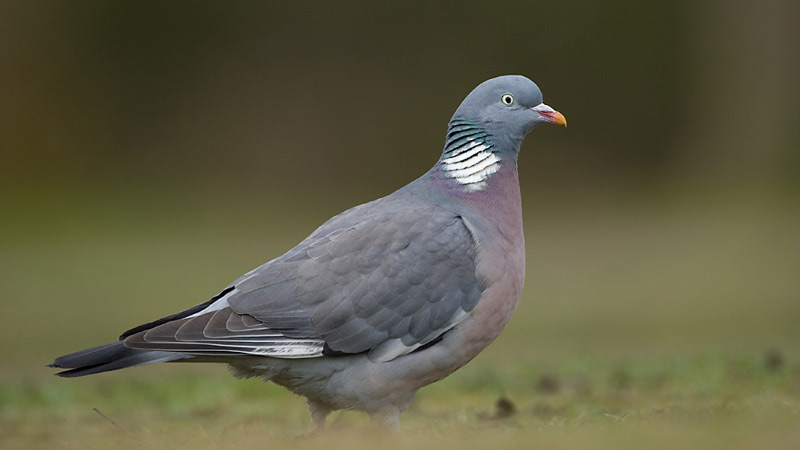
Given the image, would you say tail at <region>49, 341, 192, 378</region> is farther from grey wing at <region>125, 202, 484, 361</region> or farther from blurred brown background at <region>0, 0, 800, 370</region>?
blurred brown background at <region>0, 0, 800, 370</region>

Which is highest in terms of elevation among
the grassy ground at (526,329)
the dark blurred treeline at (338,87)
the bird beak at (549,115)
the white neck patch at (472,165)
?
the dark blurred treeline at (338,87)

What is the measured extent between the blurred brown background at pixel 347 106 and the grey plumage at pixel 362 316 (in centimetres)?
1115

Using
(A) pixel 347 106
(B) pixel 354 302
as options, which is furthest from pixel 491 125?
(A) pixel 347 106

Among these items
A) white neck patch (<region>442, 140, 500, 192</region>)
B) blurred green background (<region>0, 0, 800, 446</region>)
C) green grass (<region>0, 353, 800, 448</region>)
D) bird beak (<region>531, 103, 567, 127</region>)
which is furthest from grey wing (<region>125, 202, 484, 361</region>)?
blurred green background (<region>0, 0, 800, 446</region>)

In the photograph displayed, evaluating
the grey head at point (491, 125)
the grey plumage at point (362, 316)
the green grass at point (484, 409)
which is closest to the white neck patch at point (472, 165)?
the grey head at point (491, 125)

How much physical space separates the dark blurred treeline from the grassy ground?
866mm

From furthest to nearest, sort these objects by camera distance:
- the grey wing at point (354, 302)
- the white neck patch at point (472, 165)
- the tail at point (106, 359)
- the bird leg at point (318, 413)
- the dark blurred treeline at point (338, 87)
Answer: the dark blurred treeline at point (338, 87) → the white neck patch at point (472, 165) → the bird leg at point (318, 413) → the grey wing at point (354, 302) → the tail at point (106, 359)

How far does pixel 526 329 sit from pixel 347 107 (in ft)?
29.2

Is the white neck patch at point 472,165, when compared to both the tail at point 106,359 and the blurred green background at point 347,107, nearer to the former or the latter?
the tail at point 106,359

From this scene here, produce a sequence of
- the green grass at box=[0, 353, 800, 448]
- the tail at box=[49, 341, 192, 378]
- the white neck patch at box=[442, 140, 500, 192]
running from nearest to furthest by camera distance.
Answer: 1. the green grass at box=[0, 353, 800, 448]
2. the tail at box=[49, 341, 192, 378]
3. the white neck patch at box=[442, 140, 500, 192]

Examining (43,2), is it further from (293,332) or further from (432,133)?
(293,332)

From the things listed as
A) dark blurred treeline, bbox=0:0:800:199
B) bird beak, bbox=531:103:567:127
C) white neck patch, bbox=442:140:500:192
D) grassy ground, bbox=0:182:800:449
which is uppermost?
dark blurred treeline, bbox=0:0:800:199

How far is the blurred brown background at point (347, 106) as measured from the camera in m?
17.3

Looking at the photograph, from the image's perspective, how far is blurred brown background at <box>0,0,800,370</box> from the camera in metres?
17.3
